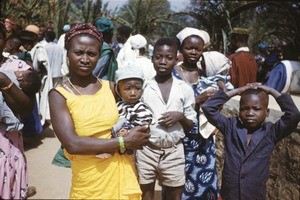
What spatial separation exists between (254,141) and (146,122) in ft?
2.73

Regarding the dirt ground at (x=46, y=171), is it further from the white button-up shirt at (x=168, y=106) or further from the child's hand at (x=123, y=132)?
the child's hand at (x=123, y=132)

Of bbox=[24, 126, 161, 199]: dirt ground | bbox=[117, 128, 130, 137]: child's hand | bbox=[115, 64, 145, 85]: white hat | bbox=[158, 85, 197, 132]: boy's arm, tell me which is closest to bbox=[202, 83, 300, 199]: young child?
bbox=[158, 85, 197, 132]: boy's arm

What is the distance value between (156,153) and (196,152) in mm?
544

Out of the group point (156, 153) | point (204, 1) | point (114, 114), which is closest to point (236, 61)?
point (156, 153)

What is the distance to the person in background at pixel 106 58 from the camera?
14.8ft

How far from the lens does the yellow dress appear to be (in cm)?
189

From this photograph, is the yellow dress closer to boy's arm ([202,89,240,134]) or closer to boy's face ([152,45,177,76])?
boy's face ([152,45,177,76])

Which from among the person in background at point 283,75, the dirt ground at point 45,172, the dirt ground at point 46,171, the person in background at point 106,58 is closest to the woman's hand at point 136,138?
the dirt ground at point 46,171

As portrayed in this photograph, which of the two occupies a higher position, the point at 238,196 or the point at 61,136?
the point at 61,136

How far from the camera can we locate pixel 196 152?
3139 millimetres

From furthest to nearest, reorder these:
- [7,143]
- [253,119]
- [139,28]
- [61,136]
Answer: [139,28] → [253,119] → [7,143] → [61,136]

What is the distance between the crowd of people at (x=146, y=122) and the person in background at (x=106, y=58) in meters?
1.40

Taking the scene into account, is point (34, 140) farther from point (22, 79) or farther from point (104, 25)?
point (22, 79)

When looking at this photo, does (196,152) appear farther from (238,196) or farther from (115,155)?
(115,155)
